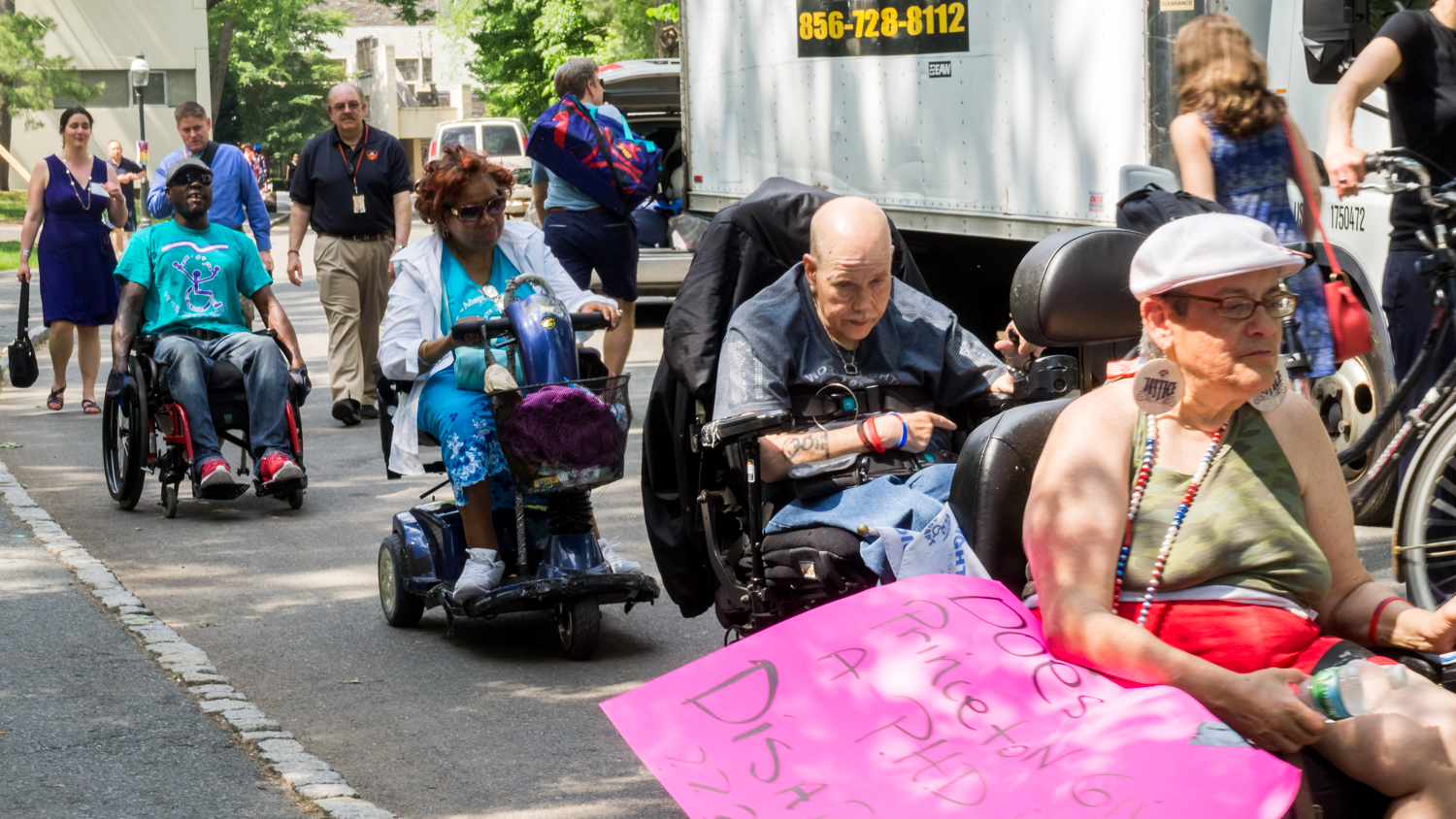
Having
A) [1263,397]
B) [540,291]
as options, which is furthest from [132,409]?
[1263,397]

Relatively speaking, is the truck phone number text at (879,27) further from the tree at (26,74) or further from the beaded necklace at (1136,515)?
the tree at (26,74)

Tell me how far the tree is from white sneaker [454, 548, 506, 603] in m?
37.0

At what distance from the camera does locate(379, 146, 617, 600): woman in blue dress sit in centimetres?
591

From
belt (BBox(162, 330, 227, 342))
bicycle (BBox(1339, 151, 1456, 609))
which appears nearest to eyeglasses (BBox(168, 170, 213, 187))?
belt (BBox(162, 330, 227, 342))

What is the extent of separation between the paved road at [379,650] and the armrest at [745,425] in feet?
3.09

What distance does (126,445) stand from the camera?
8.61 metres

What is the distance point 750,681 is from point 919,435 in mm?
1570

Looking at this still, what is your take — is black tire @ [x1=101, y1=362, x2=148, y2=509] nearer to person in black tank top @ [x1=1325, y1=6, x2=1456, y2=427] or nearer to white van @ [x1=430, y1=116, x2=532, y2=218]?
person in black tank top @ [x1=1325, y1=6, x2=1456, y2=427]

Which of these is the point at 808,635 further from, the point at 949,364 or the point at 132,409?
the point at 132,409

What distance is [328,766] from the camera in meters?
4.64

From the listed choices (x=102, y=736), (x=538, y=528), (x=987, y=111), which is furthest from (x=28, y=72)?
(x=102, y=736)

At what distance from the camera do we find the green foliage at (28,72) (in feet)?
130

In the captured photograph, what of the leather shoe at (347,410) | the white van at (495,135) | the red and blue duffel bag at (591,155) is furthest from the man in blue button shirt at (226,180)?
the white van at (495,135)

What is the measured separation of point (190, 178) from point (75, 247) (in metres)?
3.52
